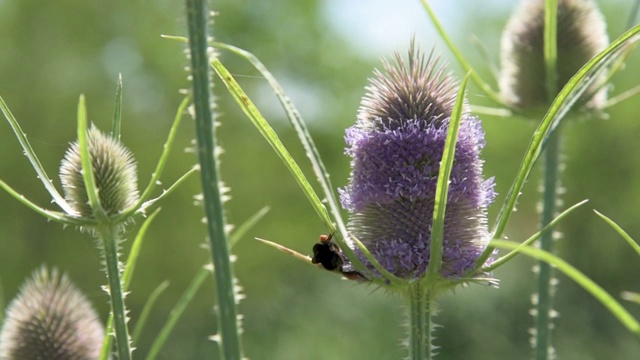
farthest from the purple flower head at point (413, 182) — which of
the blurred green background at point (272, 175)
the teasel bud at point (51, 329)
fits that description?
the blurred green background at point (272, 175)

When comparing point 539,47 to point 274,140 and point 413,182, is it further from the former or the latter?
point 274,140

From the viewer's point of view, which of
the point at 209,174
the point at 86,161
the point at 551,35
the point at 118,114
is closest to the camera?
the point at 209,174

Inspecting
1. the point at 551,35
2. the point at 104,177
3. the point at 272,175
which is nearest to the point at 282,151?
the point at 104,177

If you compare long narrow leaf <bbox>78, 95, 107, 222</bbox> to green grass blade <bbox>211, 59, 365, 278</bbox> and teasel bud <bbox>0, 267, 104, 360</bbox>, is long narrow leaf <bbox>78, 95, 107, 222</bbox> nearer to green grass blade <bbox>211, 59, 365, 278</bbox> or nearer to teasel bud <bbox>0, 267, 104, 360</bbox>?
green grass blade <bbox>211, 59, 365, 278</bbox>

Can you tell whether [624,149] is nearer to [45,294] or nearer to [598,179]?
[598,179]

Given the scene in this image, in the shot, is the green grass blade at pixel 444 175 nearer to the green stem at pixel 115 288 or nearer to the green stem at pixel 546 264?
the green stem at pixel 115 288

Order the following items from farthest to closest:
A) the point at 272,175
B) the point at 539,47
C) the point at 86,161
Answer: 1. the point at 272,175
2. the point at 539,47
3. the point at 86,161
